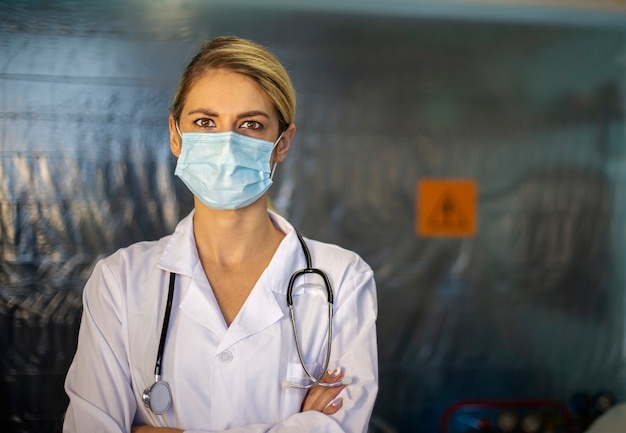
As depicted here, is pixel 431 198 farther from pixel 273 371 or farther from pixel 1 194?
pixel 1 194

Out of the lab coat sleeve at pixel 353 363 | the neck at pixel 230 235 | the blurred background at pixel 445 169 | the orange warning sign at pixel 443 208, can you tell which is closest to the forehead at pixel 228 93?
the neck at pixel 230 235

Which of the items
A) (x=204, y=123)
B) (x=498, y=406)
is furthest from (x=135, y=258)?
(x=498, y=406)

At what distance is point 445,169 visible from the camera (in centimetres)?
241

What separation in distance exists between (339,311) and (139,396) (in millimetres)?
461

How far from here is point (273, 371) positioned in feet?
4.43

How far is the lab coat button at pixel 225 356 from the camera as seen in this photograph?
1332 millimetres

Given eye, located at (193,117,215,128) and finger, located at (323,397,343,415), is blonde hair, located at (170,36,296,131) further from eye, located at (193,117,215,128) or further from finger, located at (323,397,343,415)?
finger, located at (323,397,343,415)

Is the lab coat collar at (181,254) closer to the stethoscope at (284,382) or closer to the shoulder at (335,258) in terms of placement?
the stethoscope at (284,382)

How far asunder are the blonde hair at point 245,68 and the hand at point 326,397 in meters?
0.55

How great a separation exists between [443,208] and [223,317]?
51.3 inches

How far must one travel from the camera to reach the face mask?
53.6 inches

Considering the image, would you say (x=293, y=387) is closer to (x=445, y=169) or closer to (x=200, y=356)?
(x=200, y=356)

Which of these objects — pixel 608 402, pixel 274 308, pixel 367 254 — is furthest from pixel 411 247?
pixel 274 308

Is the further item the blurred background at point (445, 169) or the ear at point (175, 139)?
the blurred background at point (445, 169)
